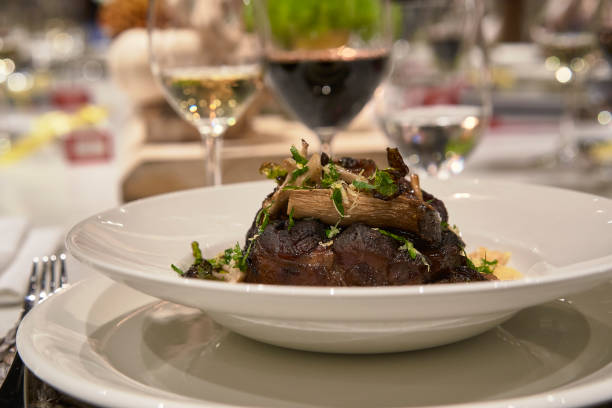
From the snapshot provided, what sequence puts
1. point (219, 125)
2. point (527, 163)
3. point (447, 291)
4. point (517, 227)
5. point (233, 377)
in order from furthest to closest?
point (527, 163)
point (219, 125)
point (517, 227)
point (233, 377)
point (447, 291)

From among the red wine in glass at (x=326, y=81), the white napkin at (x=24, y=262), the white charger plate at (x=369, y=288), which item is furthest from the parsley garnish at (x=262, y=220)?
the red wine in glass at (x=326, y=81)

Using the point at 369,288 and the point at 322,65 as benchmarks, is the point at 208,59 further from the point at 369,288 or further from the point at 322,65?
the point at 369,288

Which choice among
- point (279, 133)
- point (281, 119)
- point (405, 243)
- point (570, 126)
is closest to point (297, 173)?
point (405, 243)

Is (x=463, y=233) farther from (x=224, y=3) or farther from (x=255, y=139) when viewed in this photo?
(x=255, y=139)

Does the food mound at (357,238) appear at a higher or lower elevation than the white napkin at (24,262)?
higher

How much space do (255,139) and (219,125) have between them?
0.78 metres

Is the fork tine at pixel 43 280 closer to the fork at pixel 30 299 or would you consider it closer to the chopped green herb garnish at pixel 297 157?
the fork at pixel 30 299

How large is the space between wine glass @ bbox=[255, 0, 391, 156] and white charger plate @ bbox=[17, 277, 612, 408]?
846 mm

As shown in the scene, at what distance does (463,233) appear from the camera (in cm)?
98

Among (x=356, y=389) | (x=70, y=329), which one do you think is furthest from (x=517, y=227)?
(x=70, y=329)

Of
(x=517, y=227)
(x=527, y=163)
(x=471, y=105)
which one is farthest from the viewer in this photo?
(x=527, y=163)

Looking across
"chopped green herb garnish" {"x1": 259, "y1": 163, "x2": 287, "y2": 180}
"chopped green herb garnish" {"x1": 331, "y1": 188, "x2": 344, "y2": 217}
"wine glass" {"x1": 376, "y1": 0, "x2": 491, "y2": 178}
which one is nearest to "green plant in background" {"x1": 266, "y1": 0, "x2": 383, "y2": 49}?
"wine glass" {"x1": 376, "y1": 0, "x2": 491, "y2": 178}

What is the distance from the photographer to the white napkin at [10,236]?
1194mm

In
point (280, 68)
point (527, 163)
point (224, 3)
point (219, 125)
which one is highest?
point (224, 3)
